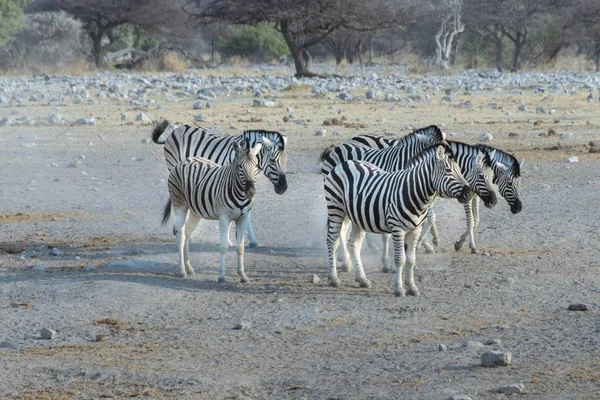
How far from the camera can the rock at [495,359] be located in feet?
20.2

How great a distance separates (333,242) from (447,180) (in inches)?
43.4

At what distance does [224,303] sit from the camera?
8016mm

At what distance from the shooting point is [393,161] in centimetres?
964

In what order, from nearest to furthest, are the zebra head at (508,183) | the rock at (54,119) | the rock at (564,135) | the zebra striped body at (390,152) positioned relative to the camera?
1. the zebra head at (508,183)
2. the zebra striped body at (390,152)
3. the rock at (564,135)
4. the rock at (54,119)

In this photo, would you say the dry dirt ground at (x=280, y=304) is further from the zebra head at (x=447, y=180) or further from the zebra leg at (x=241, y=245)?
the zebra head at (x=447, y=180)

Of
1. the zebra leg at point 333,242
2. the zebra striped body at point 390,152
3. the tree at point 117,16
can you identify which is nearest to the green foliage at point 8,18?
the tree at point 117,16

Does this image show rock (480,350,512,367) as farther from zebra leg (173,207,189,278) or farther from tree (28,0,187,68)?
tree (28,0,187,68)

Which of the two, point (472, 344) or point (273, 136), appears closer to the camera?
point (472, 344)

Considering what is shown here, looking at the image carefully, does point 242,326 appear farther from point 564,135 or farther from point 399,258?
point 564,135

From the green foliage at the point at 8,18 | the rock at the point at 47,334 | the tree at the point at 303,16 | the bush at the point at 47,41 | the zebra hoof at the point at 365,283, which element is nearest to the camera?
the rock at the point at 47,334

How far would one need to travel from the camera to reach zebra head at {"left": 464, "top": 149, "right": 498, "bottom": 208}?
8.64 m

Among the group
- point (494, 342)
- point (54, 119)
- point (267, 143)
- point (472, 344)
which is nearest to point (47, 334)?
point (472, 344)

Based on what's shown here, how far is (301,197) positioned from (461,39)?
37.8 metres

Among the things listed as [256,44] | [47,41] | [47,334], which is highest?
[256,44]
